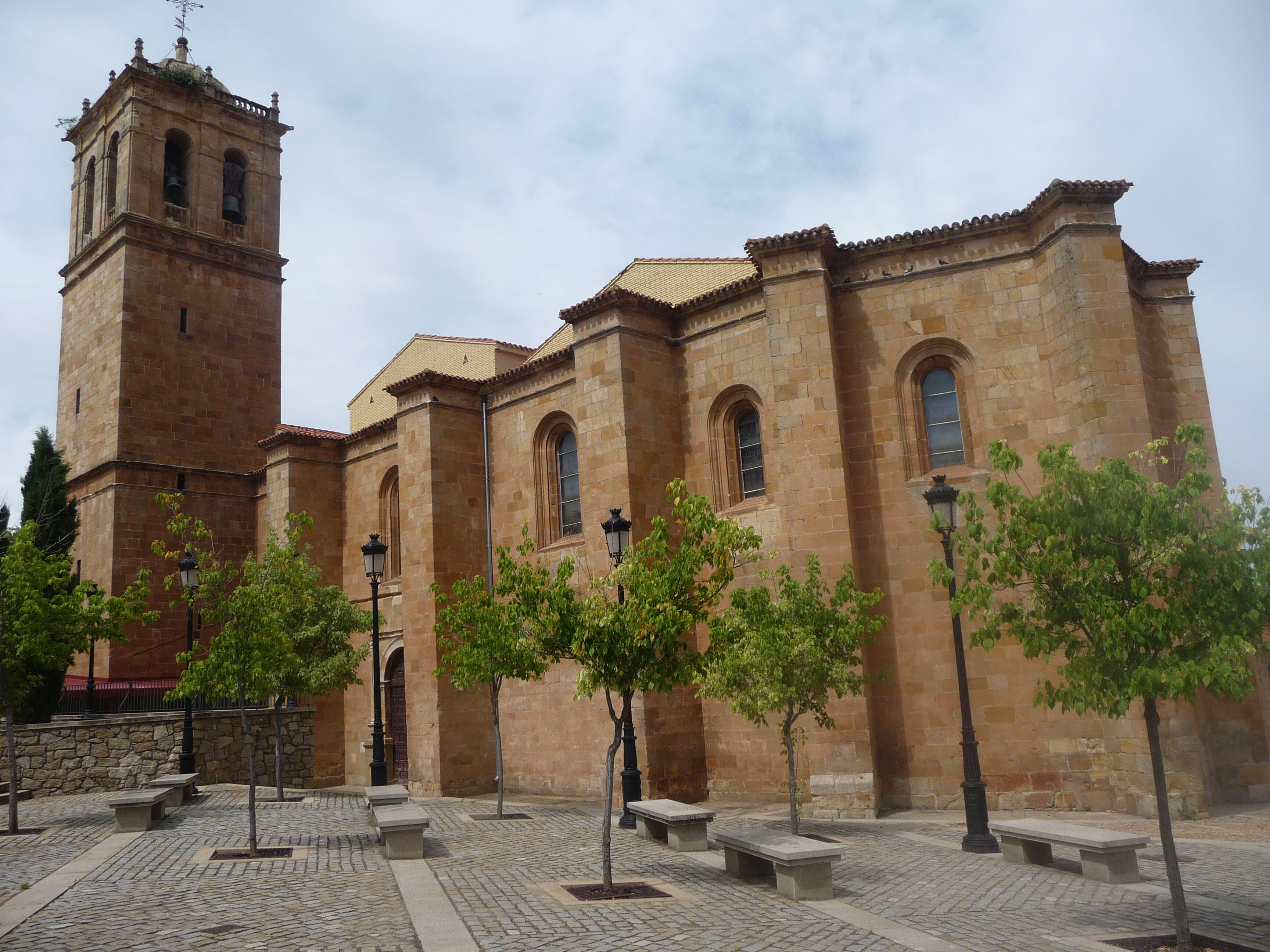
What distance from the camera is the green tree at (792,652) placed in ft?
40.9

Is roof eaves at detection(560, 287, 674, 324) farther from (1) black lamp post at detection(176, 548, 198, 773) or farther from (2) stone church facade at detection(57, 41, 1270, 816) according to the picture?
(1) black lamp post at detection(176, 548, 198, 773)

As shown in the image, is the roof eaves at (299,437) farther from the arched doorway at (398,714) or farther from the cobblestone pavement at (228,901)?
the cobblestone pavement at (228,901)

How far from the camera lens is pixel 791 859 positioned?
8.89m

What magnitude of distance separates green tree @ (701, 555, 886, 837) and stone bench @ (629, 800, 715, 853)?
3.92 ft

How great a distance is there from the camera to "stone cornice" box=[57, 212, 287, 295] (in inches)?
1150

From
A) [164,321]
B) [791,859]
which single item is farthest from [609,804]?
[164,321]

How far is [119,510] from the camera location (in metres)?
27.3

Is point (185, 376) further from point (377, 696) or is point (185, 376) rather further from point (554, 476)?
point (377, 696)

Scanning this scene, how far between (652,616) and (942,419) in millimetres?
9030

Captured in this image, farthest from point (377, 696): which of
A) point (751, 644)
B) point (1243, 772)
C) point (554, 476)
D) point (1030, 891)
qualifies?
point (1243, 772)

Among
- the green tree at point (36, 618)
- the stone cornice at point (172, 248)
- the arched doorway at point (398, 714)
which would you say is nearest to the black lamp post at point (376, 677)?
the green tree at point (36, 618)

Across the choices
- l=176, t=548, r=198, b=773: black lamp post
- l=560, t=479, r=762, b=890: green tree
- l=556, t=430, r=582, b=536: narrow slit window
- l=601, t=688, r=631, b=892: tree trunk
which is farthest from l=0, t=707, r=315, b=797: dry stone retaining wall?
l=560, t=479, r=762, b=890: green tree

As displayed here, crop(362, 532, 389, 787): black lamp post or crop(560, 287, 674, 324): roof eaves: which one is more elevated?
crop(560, 287, 674, 324): roof eaves

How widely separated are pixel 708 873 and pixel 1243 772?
385 inches
